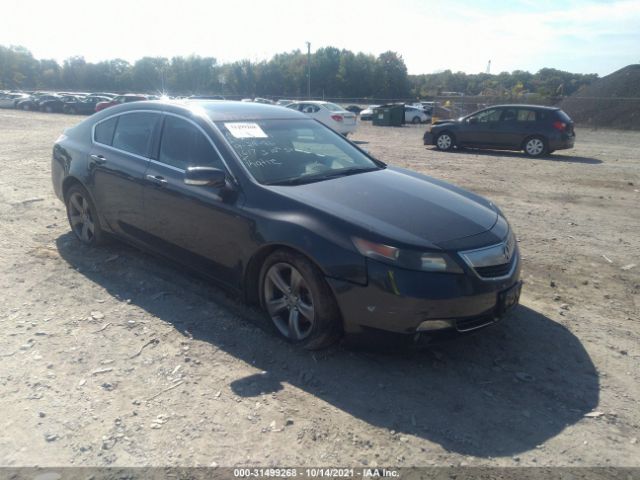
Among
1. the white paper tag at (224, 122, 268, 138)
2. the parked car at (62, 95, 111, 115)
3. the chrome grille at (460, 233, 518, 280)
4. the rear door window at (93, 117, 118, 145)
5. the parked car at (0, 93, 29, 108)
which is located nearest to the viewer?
the chrome grille at (460, 233, 518, 280)

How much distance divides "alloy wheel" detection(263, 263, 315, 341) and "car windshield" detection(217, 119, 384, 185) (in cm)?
73

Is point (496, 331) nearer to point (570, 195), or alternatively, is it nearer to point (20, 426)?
point (20, 426)

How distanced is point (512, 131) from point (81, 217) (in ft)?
44.5

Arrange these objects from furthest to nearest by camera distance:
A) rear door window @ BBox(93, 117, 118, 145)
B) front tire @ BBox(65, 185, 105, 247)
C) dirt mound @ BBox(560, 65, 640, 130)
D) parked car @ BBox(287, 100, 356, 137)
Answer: dirt mound @ BBox(560, 65, 640, 130), parked car @ BBox(287, 100, 356, 137), front tire @ BBox(65, 185, 105, 247), rear door window @ BBox(93, 117, 118, 145)

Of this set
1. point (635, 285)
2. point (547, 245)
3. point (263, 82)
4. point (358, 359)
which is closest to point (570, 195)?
point (547, 245)

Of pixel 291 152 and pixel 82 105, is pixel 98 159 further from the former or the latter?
pixel 82 105

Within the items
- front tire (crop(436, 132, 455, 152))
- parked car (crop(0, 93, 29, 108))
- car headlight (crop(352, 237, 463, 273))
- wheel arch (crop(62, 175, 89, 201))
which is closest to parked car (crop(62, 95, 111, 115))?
parked car (crop(0, 93, 29, 108))

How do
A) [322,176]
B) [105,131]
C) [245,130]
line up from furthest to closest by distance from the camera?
[105,131] < [245,130] < [322,176]

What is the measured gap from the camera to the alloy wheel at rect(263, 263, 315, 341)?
363cm

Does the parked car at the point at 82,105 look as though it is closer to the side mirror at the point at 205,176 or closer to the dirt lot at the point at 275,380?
the dirt lot at the point at 275,380

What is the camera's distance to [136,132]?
5.03 meters

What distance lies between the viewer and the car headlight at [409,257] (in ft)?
10.8

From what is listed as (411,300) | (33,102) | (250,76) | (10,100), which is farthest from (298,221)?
(250,76)

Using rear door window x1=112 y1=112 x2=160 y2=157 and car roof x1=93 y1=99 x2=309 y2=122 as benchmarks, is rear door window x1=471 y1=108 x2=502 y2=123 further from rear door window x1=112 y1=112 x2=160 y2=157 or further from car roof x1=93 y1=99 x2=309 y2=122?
rear door window x1=112 y1=112 x2=160 y2=157
